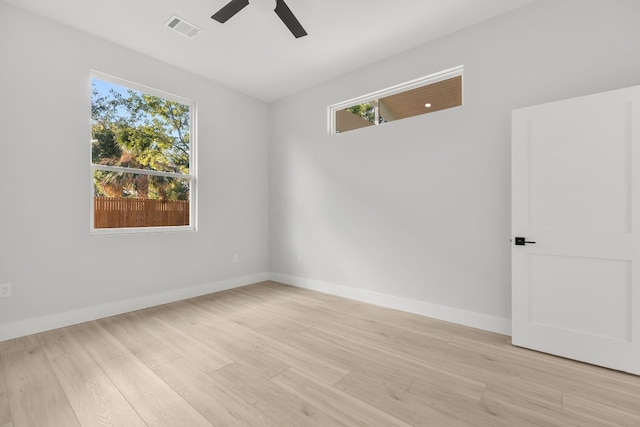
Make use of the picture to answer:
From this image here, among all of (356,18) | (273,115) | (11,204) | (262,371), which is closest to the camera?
(262,371)

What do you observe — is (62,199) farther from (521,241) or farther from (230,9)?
(521,241)

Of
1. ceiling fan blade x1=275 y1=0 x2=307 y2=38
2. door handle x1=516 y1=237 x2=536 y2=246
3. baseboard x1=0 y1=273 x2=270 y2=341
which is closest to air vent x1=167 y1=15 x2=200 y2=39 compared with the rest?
ceiling fan blade x1=275 y1=0 x2=307 y2=38

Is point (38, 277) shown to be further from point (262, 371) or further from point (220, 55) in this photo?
point (220, 55)

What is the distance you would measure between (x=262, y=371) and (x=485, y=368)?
5.36ft

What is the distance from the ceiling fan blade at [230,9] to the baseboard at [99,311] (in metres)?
3.13

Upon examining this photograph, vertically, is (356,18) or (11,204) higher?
(356,18)

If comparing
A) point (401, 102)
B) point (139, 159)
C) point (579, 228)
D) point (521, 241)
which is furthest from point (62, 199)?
point (579, 228)

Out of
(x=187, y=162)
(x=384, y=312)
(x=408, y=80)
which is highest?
(x=408, y=80)

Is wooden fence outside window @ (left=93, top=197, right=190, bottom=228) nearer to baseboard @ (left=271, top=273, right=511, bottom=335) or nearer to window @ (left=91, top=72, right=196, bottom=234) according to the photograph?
window @ (left=91, top=72, right=196, bottom=234)

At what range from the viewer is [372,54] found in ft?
11.1

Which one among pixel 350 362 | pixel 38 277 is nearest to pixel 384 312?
pixel 350 362

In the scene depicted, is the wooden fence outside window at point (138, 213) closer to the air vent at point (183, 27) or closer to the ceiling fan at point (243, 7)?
the air vent at point (183, 27)

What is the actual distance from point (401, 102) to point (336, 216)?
169 cm

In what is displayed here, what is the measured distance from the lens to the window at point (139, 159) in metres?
3.11
